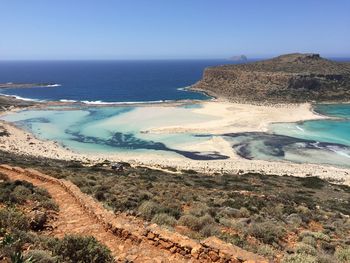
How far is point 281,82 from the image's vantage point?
109m

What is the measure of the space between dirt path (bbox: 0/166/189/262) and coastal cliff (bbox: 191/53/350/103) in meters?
87.1

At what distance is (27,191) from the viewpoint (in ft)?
45.8

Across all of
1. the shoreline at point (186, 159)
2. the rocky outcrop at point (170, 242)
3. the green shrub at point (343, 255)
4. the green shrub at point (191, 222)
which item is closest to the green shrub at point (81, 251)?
the rocky outcrop at point (170, 242)

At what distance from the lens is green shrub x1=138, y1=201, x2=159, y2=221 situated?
1274 cm

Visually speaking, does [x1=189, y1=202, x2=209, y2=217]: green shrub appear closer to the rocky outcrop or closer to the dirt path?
the rocky outcrop

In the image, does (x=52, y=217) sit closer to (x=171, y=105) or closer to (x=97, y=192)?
(x=97, y=192)

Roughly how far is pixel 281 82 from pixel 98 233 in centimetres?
10563

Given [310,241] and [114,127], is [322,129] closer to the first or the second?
[114,127]

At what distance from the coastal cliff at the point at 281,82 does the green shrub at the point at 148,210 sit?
281 feet

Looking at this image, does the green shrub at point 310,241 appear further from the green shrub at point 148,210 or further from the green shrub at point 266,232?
the green shrub at point 148,210

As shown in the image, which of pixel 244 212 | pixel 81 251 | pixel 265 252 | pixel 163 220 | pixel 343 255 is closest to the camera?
pixel 81 251

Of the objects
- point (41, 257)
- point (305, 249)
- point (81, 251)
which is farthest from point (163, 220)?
point (41, 257)

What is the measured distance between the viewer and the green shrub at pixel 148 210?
12.7m

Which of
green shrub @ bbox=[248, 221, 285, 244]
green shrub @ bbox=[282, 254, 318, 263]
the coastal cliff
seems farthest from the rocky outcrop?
the coastal cliff
